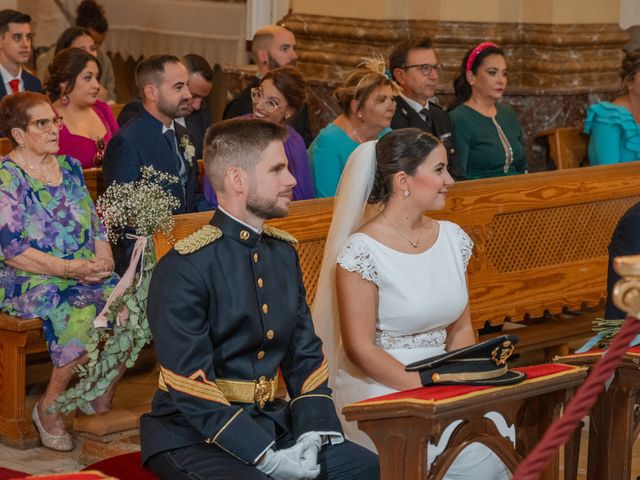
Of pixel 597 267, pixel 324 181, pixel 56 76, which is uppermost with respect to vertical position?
pixel 56 76

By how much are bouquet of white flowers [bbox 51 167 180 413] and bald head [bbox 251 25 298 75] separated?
303 cm

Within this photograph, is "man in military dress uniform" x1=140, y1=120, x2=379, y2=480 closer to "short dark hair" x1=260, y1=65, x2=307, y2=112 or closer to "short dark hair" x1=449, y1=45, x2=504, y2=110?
"short dark hair" x1=260, y1=65, x2=307, y2=112

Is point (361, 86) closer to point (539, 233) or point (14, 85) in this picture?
point (539, 233)

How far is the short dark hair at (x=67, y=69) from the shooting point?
23.2 feet

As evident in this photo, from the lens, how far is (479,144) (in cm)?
743

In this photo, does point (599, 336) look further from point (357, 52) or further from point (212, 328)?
point (357, 52)

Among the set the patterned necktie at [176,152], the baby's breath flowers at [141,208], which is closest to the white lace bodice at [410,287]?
the baby's breath flowers at [141,208]

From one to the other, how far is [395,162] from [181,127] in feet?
7.08

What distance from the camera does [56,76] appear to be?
7137 millimetres

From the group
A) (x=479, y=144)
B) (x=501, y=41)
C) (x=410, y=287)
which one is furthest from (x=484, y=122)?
(x=410, y=287)

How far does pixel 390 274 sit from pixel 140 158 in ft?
6.33

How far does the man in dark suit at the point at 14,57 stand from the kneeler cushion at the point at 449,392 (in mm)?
5386

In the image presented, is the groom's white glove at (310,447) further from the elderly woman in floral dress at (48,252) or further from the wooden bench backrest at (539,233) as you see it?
the wooden bench backrest at (539,233)

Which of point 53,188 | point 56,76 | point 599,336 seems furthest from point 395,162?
point 56,76
